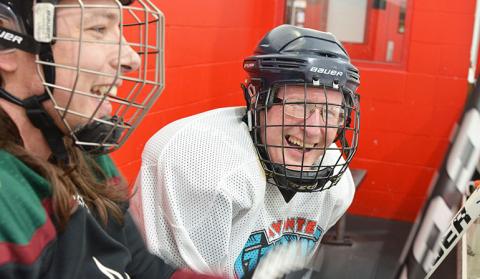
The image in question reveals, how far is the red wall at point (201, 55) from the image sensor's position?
270 centimetres

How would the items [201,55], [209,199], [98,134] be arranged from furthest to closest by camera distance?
[201,55] < [209,199] < [98,134]

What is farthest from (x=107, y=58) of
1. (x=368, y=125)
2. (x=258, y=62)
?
(x=368, y=125)

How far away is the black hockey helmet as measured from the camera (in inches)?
58.2

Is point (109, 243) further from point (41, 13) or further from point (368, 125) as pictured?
point (368, 125)

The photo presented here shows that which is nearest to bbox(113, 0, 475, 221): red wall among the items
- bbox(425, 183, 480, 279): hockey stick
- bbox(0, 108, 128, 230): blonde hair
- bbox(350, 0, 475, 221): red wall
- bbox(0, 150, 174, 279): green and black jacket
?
bbox(350, 0, 475, 221): red wall

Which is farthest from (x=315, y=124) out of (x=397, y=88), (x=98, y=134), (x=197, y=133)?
(x=397, y=88)

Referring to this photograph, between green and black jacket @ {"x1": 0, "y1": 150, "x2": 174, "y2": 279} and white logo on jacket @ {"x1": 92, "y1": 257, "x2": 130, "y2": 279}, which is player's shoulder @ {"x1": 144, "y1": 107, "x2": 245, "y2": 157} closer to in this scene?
green and black jacket @ {"x1": 0, "y1": 150, "x2": 174, "y2": 279}

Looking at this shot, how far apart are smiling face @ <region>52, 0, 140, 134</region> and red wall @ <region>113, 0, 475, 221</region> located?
6.98ft

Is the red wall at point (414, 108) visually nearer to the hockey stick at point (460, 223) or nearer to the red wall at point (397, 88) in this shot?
the red wall at point (397, 88)

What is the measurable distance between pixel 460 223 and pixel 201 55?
1.85 meters

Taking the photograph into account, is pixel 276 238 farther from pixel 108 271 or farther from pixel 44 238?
pixel 44 238

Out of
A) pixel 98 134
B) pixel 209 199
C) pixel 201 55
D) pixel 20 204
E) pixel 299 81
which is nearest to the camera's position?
pixel 20 204

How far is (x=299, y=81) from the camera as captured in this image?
1.51 meters

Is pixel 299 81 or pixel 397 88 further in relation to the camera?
pixel 397 88
